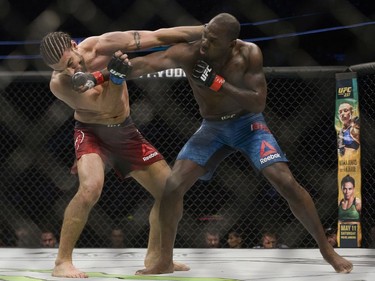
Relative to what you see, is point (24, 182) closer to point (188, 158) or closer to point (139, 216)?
point (139, 216)

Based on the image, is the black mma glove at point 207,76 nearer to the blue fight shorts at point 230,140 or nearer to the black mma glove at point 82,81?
the blue fight shorts at point 230,140

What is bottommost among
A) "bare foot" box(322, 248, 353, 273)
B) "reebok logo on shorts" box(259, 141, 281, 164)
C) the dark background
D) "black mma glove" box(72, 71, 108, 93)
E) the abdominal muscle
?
"bare foot" box(322, 248, 353, 273)

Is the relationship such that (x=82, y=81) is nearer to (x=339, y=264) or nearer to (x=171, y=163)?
(x=339, y=264)

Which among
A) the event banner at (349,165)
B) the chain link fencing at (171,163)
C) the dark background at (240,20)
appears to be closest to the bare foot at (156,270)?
the event banner at (349,165)

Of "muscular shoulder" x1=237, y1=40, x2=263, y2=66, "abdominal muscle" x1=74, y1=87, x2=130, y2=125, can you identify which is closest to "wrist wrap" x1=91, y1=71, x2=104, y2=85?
"abdominal muscle" x1=74, y1=87, x2=130, y2=125

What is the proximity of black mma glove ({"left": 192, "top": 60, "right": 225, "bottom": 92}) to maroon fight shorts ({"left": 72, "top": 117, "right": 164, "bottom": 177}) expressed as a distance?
438 mm

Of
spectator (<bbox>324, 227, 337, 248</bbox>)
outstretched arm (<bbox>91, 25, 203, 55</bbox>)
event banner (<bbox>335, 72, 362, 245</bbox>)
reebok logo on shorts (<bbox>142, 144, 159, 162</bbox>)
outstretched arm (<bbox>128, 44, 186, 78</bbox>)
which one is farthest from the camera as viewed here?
spectator (<bbox>324, 227, 337, 248</bbox>)

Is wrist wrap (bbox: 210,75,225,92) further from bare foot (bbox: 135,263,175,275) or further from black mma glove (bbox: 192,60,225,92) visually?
bare foot (bbox: 135,263,175,275)

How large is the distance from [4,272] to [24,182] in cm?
237

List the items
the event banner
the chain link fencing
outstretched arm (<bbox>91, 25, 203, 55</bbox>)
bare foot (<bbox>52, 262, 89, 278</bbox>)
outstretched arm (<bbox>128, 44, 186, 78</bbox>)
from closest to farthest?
bare foot (<bbox>52, 262, 89, 278</bbox>), outstretched arm (<bbox>128, 44, 186, 78</bbox>), outstretched arm (<bbox>91, 25, 203, 55</bbox>), the event banner, the chain link fencing

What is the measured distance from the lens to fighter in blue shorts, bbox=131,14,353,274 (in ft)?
8.03

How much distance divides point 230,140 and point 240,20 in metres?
2.67

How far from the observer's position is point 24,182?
4.90 m

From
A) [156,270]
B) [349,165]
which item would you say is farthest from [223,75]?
[349,165]
